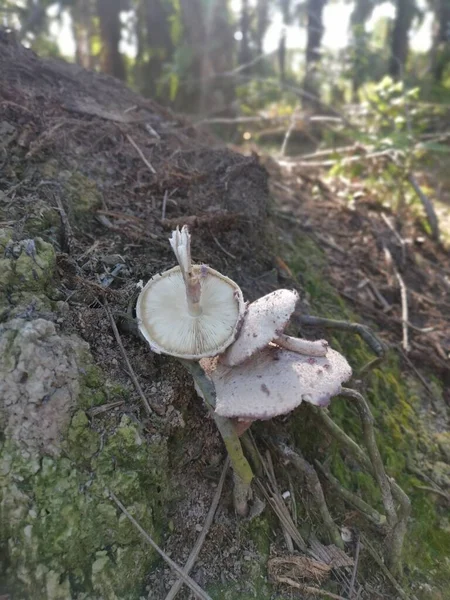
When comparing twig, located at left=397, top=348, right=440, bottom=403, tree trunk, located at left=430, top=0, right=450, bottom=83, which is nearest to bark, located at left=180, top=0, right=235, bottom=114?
tree trunk, located at left=430, top=0, right=450, bottom=83

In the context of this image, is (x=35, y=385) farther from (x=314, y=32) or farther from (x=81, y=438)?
(x=314, y=32)

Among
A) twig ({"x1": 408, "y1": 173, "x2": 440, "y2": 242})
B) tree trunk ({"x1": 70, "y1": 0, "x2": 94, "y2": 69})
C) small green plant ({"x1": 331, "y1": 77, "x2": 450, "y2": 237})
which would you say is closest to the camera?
twig ({"x1": 408, "y1": 173, "x2": 440, "y2": 242})

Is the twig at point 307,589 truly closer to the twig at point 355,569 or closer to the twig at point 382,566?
the twig at point 355,569

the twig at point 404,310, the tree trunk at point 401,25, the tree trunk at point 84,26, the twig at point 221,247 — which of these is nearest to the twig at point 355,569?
the twig at point 404,310

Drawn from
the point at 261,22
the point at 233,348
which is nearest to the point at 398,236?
the point at 233,348

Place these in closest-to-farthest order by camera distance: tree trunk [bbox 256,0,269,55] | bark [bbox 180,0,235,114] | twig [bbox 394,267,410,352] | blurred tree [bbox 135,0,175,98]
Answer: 1. twig [bbox 394,267,410,352]
2. bark [bbox 180,0,235,114]
3. blurred tree [bbox 135,0,175,98]
4. tree trunk [bbox 256,0,269,55]

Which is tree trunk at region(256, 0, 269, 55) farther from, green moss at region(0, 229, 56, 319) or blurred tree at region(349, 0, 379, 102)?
green moss at region(0, 229, 56, 319)

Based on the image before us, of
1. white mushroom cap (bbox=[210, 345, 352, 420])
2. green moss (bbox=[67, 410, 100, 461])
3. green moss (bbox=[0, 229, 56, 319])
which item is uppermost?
green moss (bbox=[0, 229, 56, 319])
